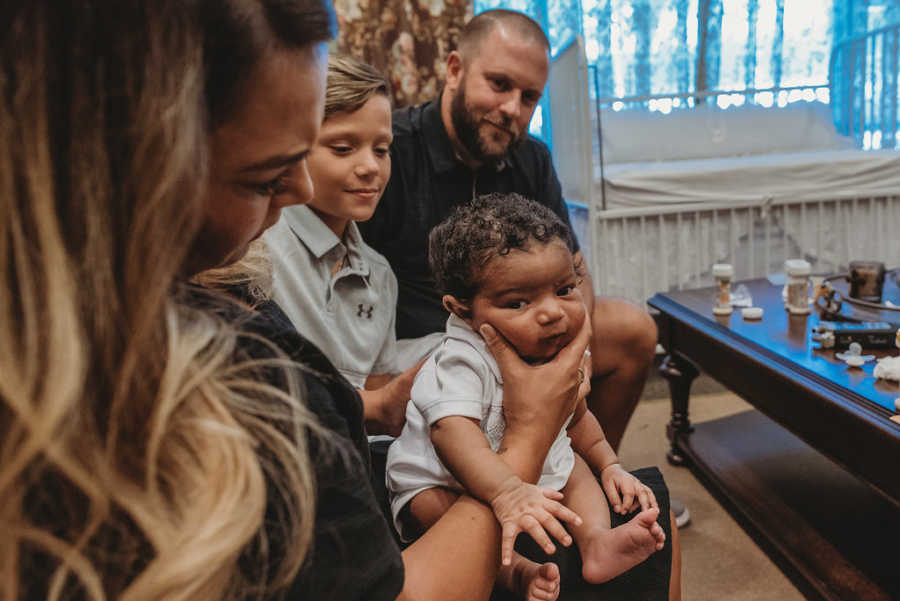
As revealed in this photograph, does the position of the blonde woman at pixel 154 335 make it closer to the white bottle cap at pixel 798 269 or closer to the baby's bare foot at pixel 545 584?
the baby's bare foot at pixel 545 584

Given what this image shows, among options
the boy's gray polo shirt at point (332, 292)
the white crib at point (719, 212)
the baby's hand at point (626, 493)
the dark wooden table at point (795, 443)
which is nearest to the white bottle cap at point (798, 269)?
the dark wooden table at point (795, 443)

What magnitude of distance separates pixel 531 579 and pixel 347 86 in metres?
0.83

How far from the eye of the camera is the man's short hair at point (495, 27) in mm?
1663

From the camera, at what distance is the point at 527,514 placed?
0.73 m

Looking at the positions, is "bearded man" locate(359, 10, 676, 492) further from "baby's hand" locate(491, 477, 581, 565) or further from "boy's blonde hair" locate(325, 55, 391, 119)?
"baby's hand" locate(491, 477, 581, 565)

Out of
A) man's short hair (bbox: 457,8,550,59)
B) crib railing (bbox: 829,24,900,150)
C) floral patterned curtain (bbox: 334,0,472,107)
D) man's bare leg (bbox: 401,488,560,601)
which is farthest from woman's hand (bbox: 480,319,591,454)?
crib railing (bbox: 829,24,900,150)

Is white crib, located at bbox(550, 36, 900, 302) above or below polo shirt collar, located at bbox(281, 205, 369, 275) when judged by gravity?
below

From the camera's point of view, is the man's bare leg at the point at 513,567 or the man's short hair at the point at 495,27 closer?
the man's bare leg at the point at 513,567

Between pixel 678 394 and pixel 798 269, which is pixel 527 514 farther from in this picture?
pixel 678 394

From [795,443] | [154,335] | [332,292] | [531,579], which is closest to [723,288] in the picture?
[795,443]

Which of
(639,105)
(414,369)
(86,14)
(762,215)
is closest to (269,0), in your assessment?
(86,14)

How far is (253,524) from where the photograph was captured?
1.32 ft

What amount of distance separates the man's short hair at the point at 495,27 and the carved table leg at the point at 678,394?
38.4 inches

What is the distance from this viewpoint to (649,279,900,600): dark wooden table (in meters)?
1.11
